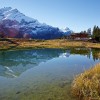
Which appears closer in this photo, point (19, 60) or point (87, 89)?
point (87, 89)

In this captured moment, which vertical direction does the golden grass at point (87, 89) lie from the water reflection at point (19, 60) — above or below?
above

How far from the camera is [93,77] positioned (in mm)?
16297

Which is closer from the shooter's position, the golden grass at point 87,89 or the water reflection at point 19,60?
the golden grass at point 87,89

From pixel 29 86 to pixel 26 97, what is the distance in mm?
3254

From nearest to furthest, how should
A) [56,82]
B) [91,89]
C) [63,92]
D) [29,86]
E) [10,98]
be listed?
[91,89]
[10,98]
[63,92]
[29,86]
[56,82]

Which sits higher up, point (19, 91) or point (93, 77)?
point (93, 77)

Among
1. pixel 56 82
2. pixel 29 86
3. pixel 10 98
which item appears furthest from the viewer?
pixel 56 82

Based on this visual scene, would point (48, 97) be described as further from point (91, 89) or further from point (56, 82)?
point (56, 82)

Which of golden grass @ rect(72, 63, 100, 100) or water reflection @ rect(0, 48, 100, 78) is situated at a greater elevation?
golden grass @ rect(72, 63, 100, 100)

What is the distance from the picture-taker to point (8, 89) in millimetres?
17969

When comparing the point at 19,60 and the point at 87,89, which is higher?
the point at 87,89

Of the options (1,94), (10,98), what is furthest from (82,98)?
(1,94)

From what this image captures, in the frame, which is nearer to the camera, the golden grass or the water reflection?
the golden grass

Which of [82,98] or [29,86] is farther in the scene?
[29,86]
